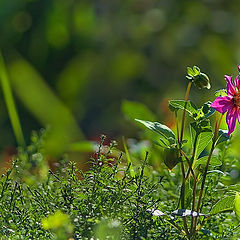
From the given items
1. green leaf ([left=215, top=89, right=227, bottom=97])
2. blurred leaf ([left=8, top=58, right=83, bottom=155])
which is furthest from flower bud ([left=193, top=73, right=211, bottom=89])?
blurred leaf ([left=8, top=58, right=83, bottom=155])

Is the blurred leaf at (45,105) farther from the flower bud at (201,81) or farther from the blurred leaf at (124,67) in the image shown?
the flower bud at (201,81)

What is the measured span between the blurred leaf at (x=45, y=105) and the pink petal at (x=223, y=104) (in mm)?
954

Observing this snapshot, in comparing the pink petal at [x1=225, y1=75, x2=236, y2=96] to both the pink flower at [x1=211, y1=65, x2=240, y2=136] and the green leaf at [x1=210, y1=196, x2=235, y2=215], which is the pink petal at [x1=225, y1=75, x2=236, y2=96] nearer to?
the pink flower at [x1=211, y1=65, x2=240, y2=136]

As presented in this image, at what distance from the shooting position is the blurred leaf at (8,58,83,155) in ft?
5.99

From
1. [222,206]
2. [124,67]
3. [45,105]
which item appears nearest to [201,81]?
[222,206]

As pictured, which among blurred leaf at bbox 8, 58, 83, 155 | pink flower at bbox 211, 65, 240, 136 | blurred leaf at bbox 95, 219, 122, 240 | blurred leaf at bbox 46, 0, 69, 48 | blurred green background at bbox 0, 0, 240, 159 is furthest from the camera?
blurred leaf at bbox 46, 0, 69, 48

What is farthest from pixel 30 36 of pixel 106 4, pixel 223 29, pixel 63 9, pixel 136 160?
pixel 136 160

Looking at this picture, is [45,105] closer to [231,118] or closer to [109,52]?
[109,52]

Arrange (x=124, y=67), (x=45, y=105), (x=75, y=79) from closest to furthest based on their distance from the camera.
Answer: (x=45, y=105) → (x=75, y=79) → (x=124, y=67)

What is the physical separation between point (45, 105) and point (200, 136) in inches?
53.4

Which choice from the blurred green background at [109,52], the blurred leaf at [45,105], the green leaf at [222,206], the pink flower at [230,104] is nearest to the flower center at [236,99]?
the pink flower at [230,104]

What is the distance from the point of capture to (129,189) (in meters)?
0.79

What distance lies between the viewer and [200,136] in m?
0.82

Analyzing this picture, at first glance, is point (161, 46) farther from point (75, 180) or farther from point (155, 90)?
point (75, 180)
